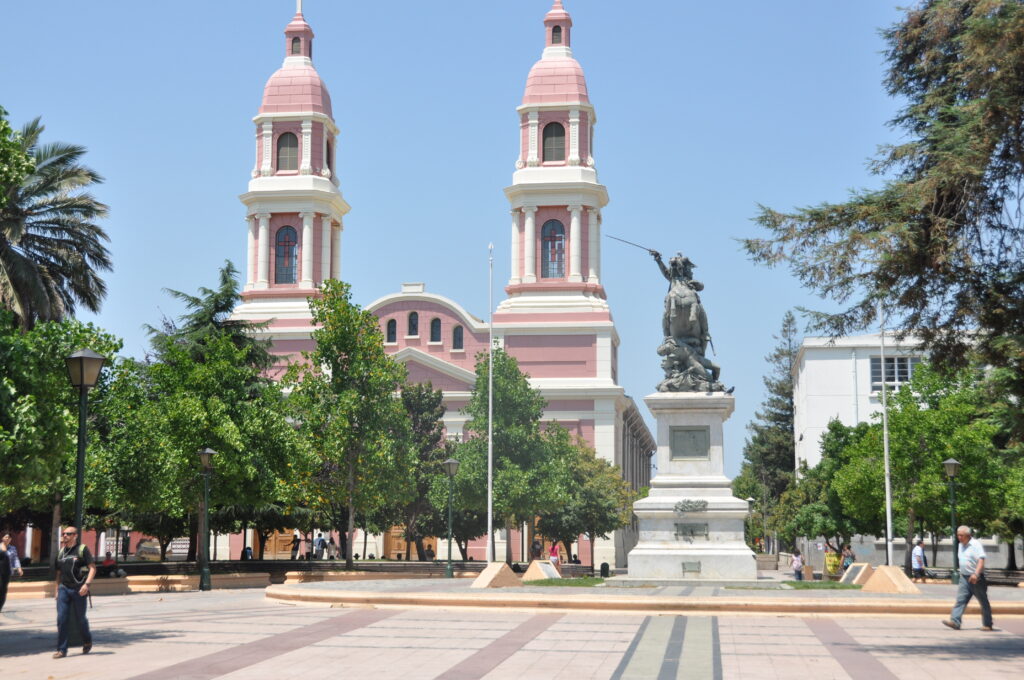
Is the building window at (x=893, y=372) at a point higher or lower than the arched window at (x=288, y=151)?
lower

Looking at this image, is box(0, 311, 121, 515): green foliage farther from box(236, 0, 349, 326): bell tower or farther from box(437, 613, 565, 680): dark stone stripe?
box(236, 0, 349, 326): bell tower

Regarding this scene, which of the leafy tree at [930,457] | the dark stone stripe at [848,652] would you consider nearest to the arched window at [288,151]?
the leafy tree at [930,457]

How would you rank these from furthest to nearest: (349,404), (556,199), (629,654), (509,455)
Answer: (556,199), (509,455), (349,404), (629,654)

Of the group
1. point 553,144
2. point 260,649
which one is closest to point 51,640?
point 260,649

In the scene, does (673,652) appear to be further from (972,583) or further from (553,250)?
Answer: (553,250)

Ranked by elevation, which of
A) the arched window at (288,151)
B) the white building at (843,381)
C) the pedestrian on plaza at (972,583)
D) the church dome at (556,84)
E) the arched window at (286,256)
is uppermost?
the church dome at (556,84)

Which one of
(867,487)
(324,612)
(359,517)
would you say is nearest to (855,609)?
(324,612)

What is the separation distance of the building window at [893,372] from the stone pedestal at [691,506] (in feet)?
142

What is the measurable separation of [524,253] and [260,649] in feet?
184

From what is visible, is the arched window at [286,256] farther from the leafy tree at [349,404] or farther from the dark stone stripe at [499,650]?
the dark stone stripe at [499,650]

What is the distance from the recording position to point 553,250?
7131 centimetres

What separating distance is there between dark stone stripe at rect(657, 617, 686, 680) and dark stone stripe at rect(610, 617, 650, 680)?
40 cm

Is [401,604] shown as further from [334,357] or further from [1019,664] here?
[334,357]

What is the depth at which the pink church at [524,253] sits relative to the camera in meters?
70.1
